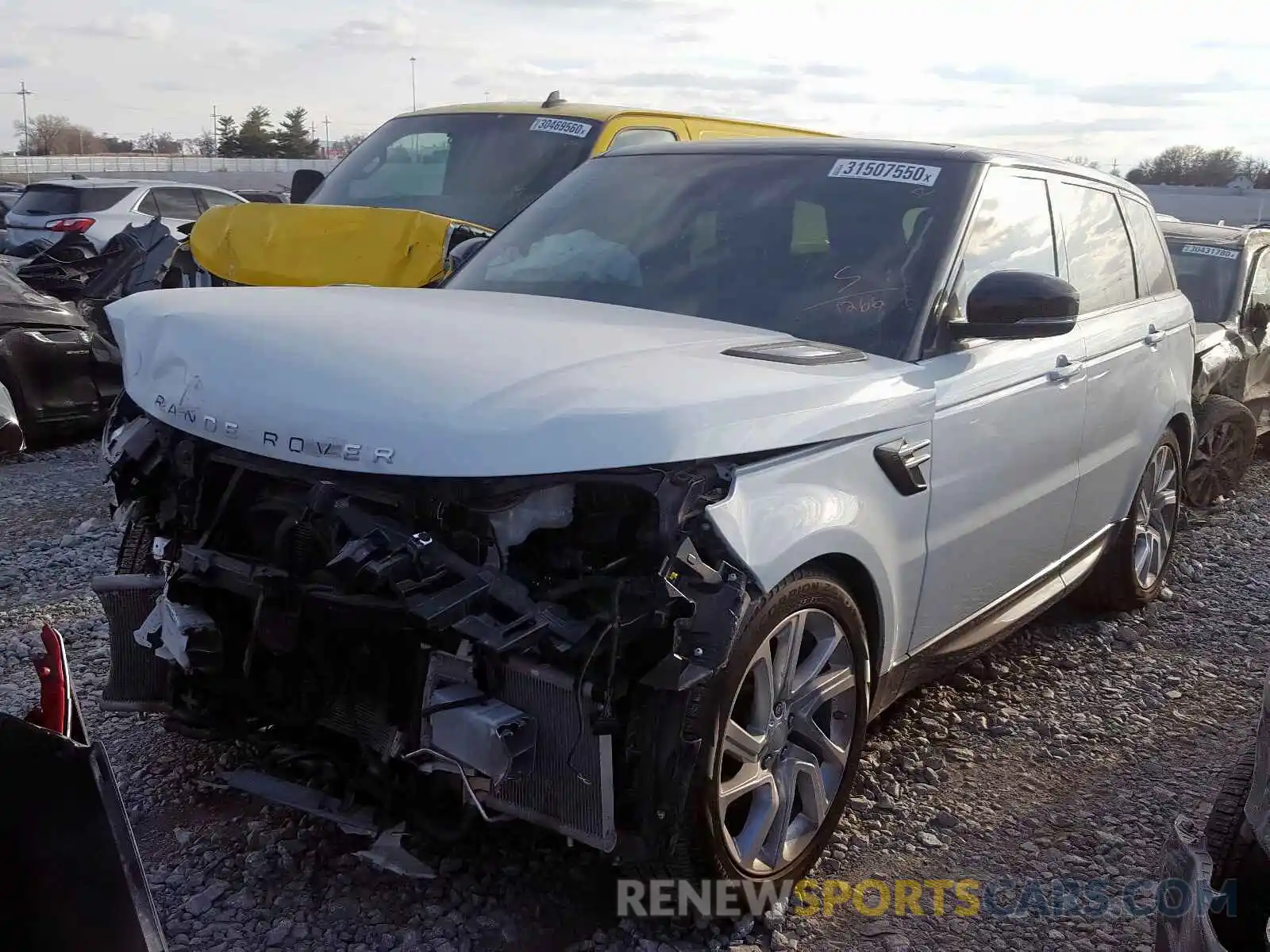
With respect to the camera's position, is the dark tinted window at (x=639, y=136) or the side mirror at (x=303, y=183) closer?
the dark tinted window at (x=639, y=136)

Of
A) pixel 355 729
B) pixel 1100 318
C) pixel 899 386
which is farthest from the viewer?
pixel 1100 318

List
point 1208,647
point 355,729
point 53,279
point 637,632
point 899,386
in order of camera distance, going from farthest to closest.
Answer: point 53,279
point 1208,647
point 899,386
point 355,729
point 637,632

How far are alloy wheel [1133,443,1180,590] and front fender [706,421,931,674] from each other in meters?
2.26

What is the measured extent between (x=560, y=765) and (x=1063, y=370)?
8.11 ft

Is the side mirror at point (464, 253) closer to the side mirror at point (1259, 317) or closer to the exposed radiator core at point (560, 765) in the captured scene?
the exposed radiator core at point (560, 765)

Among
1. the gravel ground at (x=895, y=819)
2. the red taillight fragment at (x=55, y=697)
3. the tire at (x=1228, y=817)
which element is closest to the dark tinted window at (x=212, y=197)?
the gravel ground at (x=895, y=819)

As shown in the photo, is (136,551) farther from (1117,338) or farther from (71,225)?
(71,225)

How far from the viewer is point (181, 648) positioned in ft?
9.11

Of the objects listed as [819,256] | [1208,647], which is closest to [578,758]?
[819,256]

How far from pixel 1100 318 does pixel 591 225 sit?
2054 millimetres

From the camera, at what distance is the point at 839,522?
290cm

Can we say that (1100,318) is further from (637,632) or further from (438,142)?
(438,142)

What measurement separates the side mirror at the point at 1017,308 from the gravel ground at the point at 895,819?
1.43m

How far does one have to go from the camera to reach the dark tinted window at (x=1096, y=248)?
4547 mm
